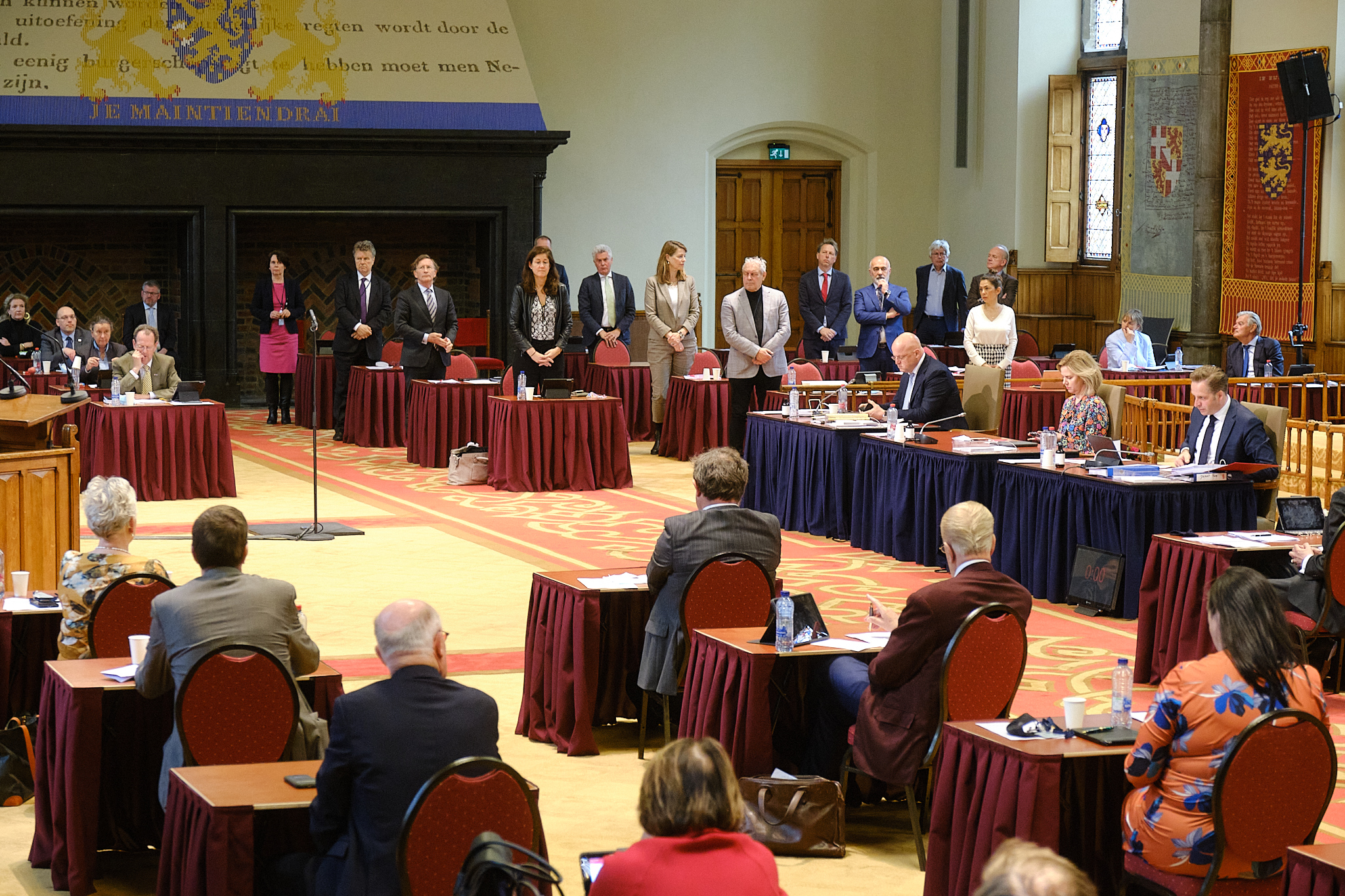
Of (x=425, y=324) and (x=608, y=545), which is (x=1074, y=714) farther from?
(x=425, y=324)

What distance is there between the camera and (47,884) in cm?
430

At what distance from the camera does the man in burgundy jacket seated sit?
14.2ft

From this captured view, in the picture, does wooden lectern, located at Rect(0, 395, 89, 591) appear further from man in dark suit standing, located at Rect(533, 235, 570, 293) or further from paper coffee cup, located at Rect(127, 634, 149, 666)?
man in dark suit standing, located at Rect(533, 235, 570, 293)

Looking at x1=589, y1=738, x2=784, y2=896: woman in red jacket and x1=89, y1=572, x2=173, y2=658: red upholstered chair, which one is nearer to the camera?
x1=589, y1=738, x2=784, y2=896: woman in red jacket

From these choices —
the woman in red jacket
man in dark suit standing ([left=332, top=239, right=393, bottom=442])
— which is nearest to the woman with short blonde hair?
the woman in red jacket

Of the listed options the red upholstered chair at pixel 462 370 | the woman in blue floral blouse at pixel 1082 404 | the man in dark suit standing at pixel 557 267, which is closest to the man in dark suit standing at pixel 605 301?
the man in dark suit standing at pixel 557 267

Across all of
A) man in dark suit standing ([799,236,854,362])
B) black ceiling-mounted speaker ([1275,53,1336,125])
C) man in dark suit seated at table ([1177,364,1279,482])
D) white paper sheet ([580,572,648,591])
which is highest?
black ceiling-mounted speaker ([1275,53,1336,125])

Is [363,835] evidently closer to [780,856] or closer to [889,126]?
[780,856]

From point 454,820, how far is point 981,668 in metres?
1.72

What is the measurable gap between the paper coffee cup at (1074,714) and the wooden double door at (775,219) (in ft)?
47.2

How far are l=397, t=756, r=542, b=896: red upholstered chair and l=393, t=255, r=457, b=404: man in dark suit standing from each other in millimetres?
10083

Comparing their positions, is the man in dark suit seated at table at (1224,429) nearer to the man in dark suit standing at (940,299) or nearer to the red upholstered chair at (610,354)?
the red upholstered chair at (610,354)

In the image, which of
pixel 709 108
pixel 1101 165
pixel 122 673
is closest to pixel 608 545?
pixel 122 673

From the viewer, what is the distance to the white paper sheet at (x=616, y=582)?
5.56 meters
